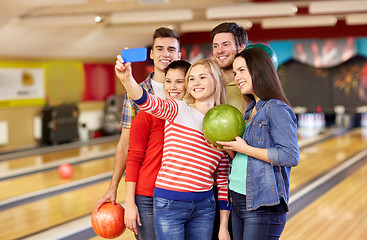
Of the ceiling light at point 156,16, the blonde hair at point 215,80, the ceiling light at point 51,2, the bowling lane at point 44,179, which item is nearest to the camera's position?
the blonde hair at point 215,80

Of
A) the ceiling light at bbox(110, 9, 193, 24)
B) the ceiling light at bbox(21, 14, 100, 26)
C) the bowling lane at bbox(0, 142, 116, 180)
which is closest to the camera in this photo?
the bowling lane at bbox(0, 142, 116, 180)

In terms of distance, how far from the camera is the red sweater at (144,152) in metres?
1.62

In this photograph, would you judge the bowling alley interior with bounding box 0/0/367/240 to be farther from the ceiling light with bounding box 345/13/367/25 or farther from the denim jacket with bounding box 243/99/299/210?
the denim jacket with bounding box 243/99/299/210

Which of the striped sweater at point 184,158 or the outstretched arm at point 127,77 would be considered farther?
the striped sweater at point 184,158

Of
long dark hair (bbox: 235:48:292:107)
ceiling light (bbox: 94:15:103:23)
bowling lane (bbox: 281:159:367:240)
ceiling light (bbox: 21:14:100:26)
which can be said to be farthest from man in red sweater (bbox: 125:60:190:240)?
ceiling light (bbox: 21:14:100:26)

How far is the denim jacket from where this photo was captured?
1450 mm

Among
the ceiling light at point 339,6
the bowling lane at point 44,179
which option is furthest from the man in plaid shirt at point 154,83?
the ceiling light at point 339,6

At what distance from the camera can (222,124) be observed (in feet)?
4.77

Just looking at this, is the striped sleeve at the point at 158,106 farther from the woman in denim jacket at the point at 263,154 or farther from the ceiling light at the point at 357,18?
the ceiling light at the point at 357,18

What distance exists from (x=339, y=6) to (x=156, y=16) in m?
2.29

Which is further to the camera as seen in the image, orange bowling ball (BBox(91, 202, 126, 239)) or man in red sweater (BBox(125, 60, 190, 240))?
orange bowling ball (BBox(91, 202, 126, 239))

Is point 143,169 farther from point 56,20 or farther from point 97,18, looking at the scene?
point 56,20

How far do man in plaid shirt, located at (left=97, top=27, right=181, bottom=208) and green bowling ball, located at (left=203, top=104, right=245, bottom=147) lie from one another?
38 cm

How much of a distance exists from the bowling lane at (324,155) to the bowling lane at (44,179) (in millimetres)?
2284
